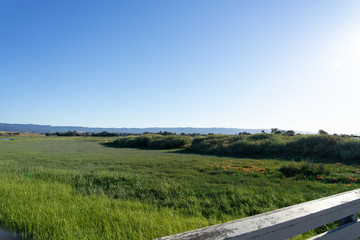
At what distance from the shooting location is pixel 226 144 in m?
25.4

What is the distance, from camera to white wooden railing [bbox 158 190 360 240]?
1.48 m

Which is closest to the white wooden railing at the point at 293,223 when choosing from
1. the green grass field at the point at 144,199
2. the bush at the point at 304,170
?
the green grass field at the point at 144,199

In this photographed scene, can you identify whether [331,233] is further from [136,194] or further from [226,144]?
[226,144]

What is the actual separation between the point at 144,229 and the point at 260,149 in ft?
66.0

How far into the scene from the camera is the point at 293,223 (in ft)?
5.80

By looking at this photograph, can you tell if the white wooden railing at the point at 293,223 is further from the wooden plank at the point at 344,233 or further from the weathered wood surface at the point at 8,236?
the weathered wood surface at the point at 8,236

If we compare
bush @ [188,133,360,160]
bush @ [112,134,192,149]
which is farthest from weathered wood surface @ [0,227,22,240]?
bush @ [112,134,192,149]

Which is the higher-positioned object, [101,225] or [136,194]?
[101,225]

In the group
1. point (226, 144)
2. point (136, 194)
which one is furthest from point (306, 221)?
point (226, 144)

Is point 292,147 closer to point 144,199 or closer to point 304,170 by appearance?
point 304,170

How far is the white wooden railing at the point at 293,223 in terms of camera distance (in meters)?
1.48

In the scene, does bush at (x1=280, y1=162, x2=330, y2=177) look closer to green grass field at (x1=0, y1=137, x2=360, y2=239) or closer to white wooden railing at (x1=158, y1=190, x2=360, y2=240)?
green grass field at (x1=0, y1=137, x2=360, y2=239)

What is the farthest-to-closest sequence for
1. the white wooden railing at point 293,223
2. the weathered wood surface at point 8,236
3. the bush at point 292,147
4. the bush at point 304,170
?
the bush at point 292,147
the bush at point 304,170
the weathered wood surface at point 8,236
the white wooden railing at point 293,223

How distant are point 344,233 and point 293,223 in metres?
0.99
